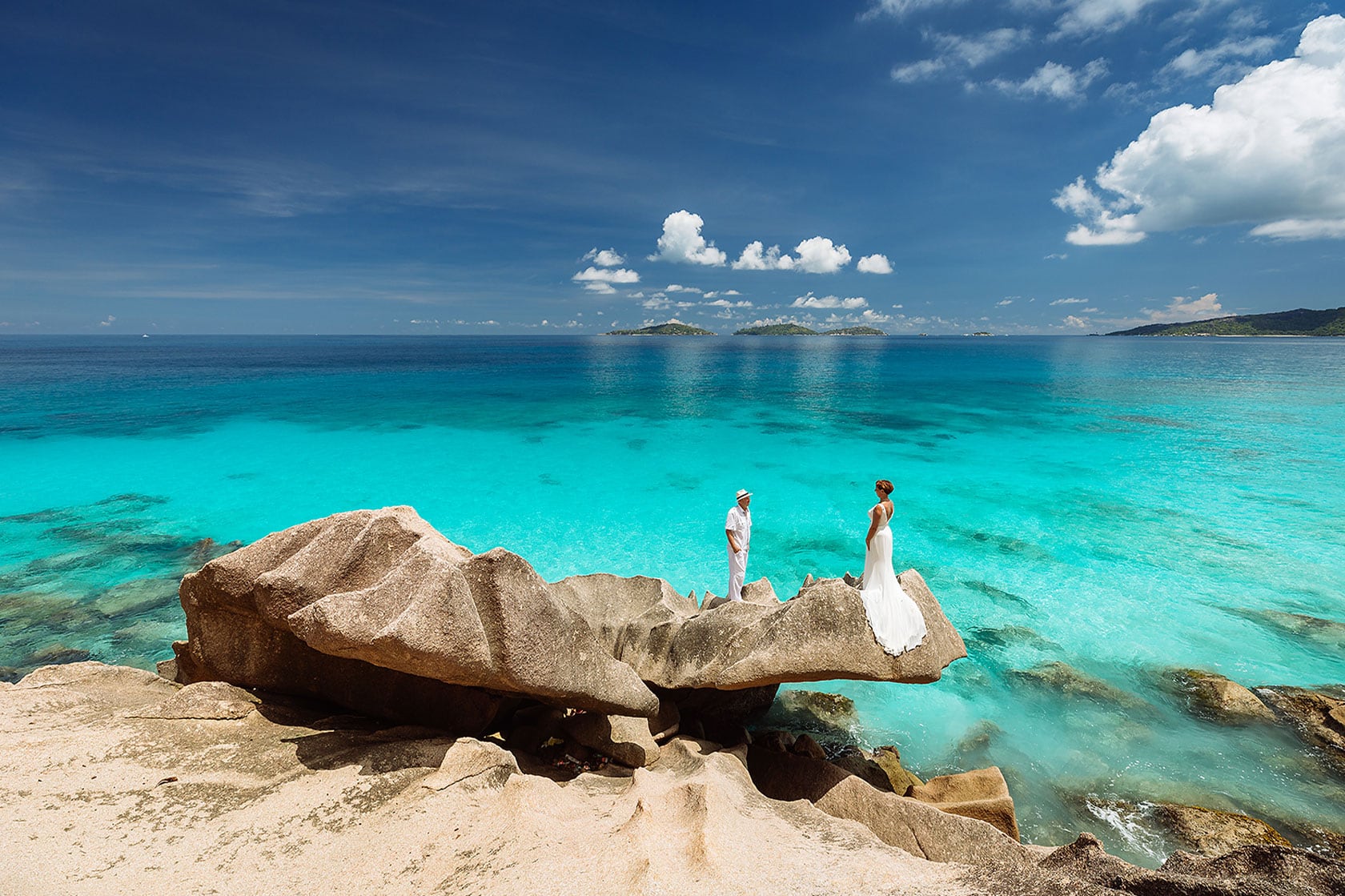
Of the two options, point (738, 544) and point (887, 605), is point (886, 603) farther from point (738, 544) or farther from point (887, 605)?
point (738, 544)

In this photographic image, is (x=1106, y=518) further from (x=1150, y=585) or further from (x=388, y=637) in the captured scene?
(x=388, y=637)

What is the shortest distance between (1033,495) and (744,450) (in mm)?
16329

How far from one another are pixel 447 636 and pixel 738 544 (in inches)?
274

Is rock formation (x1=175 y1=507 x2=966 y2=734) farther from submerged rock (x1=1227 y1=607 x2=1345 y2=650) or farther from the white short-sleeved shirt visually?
submerged rock (x1=1227 y1=607 x2=1345 y2=650)

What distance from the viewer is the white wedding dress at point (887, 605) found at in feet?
25.0

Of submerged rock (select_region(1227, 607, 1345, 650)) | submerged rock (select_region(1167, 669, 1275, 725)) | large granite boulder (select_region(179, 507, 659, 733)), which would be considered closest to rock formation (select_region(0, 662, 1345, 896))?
large granite boulder (select_region(179, 507, 659, 733))

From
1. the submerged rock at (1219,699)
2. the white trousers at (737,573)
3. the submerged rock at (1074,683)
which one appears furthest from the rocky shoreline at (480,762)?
the submerged rock at (1074,683)

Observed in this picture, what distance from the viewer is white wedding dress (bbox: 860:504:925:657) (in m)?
7.63

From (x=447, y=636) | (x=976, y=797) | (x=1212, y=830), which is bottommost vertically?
(x=1212, y=830)

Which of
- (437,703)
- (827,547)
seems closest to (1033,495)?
(827,547)

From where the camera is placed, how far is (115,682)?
7953mm

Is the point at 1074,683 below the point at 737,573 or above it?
below

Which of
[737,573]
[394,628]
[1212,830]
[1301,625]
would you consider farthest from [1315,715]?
[394,628]

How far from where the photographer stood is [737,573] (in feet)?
39.2
